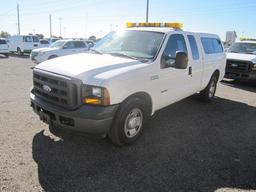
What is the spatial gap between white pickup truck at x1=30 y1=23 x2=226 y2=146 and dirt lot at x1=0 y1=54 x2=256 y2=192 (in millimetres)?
462

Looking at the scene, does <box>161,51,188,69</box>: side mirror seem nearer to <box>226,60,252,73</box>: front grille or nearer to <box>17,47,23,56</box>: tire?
<box>226,60,252,73</box>: front grille

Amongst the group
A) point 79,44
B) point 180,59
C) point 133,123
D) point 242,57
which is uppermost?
point 79,44

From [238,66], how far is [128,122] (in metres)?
7.50

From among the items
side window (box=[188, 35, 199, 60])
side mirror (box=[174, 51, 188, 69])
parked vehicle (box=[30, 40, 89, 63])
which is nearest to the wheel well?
side mirror (box=[174, 51, 188, 69])

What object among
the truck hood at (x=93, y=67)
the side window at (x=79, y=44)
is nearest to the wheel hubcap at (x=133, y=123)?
the truck hood at (x=93, y=67)

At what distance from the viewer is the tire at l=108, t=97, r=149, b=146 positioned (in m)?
3.44

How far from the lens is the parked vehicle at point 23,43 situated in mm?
23500

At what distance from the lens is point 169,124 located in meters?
4.98

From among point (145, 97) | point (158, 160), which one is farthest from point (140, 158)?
point (145, 97)

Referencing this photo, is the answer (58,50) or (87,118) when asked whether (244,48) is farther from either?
(58,50)

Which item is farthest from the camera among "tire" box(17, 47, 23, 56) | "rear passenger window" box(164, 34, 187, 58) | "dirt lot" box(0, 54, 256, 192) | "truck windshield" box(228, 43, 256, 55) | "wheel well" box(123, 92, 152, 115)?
"tire" box(17, 47, 23, 56)

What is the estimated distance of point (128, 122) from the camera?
12.1ft

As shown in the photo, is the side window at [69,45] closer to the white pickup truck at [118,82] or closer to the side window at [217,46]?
the side window at [217,46]

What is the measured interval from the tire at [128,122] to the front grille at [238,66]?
6930 mm
